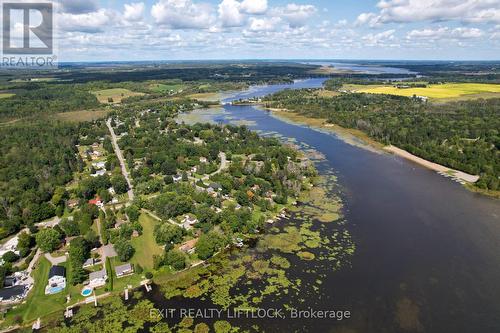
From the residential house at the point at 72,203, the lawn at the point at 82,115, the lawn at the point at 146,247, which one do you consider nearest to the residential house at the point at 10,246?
the residential house at the point at 72,203

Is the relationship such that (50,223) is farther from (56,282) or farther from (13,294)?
(13,294)

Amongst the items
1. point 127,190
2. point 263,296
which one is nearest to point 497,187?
point 263,296

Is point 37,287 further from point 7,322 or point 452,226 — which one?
point 452,226

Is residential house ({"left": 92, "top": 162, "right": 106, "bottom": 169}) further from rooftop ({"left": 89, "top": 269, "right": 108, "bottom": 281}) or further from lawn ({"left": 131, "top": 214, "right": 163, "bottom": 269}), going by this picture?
rooftop ({"left": 89, "top": 269, "right": 108, "bottom": 281})

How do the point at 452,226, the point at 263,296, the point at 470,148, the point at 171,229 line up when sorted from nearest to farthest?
the point at 263,296 → the point at 171,229 → the point at 452,226 → the point at 470,148

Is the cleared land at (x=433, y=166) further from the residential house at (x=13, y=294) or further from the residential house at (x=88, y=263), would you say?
the residential house at (x=13, y=294)
